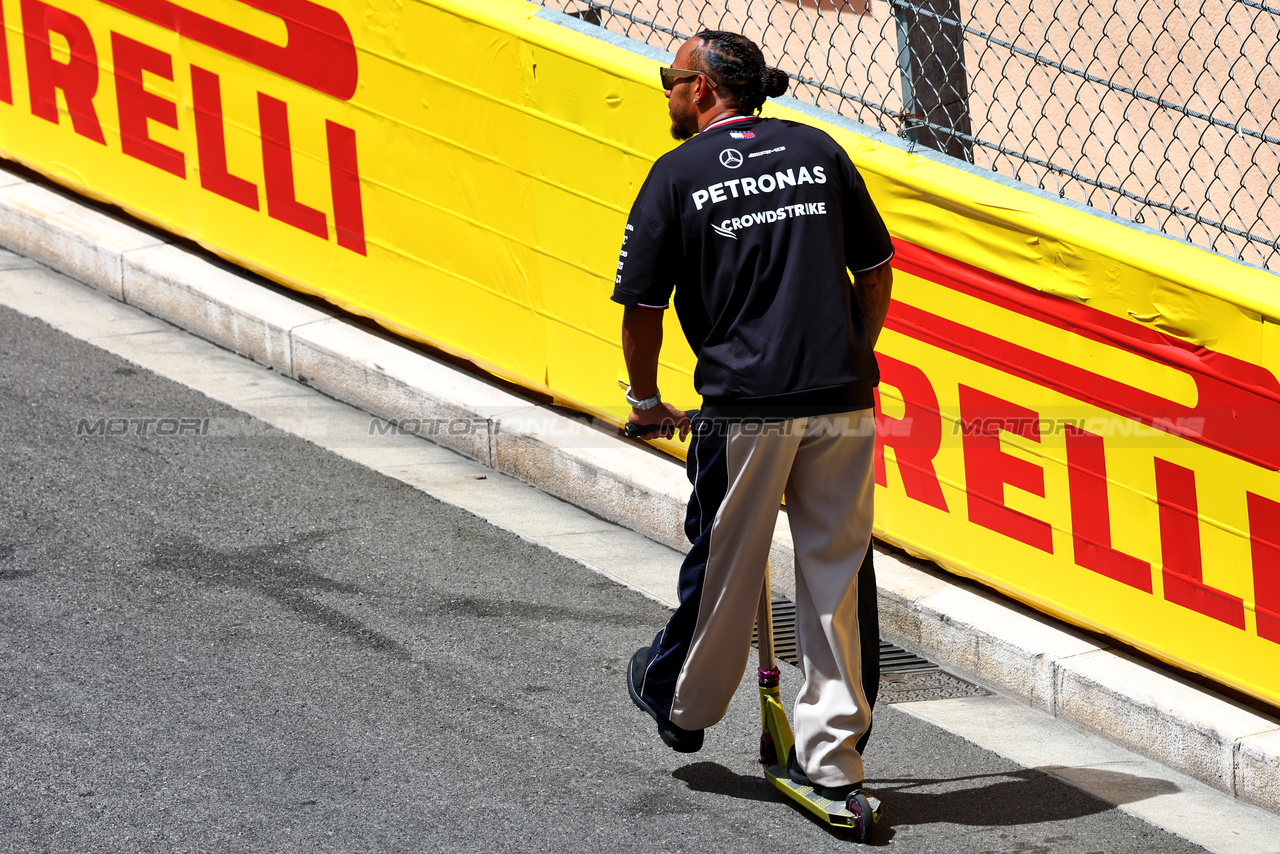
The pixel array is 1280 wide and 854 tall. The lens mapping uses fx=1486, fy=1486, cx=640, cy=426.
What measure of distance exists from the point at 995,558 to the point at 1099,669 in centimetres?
48

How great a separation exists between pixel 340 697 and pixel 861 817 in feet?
4.77

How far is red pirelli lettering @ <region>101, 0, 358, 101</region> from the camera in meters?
5.71

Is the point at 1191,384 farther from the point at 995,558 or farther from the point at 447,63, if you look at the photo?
the point at 447,63

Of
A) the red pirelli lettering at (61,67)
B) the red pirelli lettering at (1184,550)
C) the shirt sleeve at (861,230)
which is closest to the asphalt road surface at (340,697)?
the red pirelli lettering at (1184,550)

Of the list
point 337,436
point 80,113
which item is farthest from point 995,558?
point 80,113

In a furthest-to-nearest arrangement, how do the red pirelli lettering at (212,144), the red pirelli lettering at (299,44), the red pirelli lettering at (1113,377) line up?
1. the red pirelli lettering at (212,144)
2. the red pirelli lettering at (299,44)
3. the red pirelli lettering at (1113,377)

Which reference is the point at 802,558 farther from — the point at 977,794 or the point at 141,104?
the point at 141,104

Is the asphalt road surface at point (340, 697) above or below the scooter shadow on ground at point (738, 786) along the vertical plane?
below

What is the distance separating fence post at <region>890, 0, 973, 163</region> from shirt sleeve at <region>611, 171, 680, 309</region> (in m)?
1.43

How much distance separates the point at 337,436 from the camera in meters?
5.74

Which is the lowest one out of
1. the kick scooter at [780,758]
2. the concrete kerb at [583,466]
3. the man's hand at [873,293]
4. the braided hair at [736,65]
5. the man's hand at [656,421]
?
the concrete kerb at [583,466]

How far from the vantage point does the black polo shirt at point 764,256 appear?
11.1 ft

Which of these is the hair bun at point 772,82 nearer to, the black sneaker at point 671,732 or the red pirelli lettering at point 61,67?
the black sneaker at point 671,732

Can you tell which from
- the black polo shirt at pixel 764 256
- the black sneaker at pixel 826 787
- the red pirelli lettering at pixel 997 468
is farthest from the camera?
the red pirelli lettering at pixel 997 468
